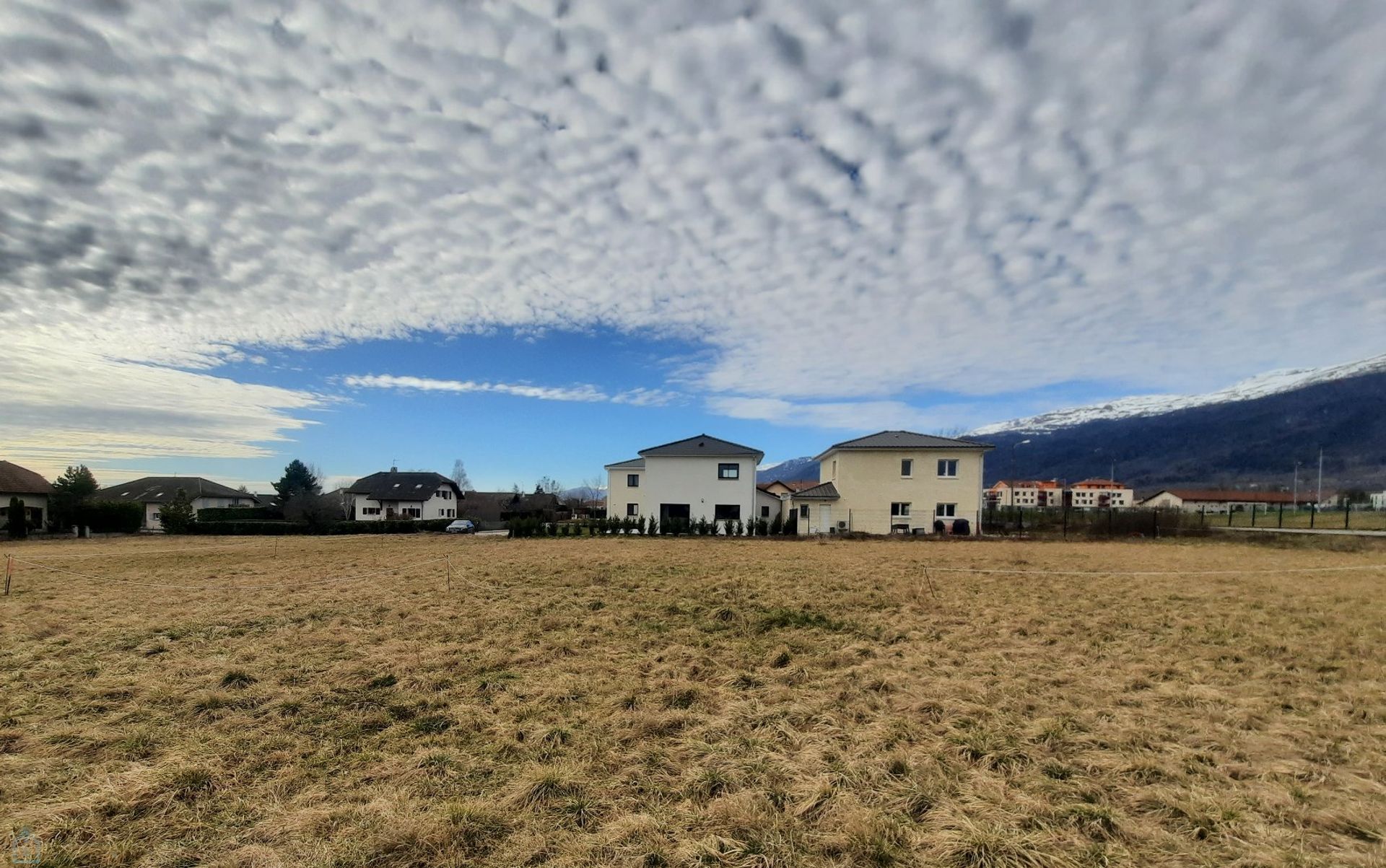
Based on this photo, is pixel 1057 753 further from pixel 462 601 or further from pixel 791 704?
pixel 462 601

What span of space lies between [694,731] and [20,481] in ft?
183

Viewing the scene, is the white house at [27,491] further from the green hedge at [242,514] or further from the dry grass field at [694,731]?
the dry grass field at [694,731]

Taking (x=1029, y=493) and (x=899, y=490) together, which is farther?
(x=1029, y=493)

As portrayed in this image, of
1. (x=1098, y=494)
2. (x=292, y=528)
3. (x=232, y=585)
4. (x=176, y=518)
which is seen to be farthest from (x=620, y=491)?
(x=1098, y=494)

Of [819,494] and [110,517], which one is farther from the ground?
[819,494]

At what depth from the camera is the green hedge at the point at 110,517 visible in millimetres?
33219

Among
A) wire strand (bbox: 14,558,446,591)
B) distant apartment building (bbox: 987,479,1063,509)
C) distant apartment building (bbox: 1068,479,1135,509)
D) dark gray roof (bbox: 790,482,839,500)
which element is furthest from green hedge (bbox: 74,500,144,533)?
distant apartment building (bbox: 1068,479,1135,509)

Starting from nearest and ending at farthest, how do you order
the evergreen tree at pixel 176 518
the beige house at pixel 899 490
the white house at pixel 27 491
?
the beige house at pixel 899 490
the evergreen tree at pixel 176 518
the white house at pixel 27 491

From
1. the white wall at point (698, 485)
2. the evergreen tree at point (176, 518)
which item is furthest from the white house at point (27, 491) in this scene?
the white wall at point (698, 485)

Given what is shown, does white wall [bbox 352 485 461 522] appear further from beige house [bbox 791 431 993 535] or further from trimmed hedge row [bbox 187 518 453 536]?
beige house [bbox 791 431 993 535]

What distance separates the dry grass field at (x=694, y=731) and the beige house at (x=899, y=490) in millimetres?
19312

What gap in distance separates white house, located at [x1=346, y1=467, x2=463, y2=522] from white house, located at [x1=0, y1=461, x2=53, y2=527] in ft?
60.4

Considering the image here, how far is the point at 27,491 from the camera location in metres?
37.5

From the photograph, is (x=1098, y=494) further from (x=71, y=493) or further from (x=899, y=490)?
(x=71, y=493)
